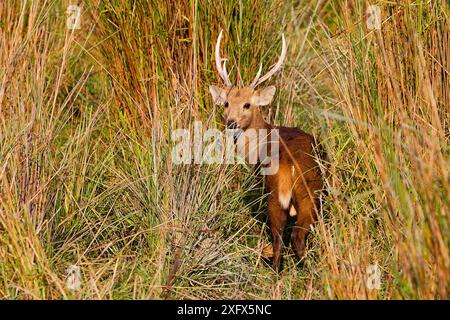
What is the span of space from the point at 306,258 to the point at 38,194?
1498 mm

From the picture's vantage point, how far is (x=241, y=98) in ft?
17.8

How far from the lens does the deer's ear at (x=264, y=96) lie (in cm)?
548

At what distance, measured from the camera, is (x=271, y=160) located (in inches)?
196

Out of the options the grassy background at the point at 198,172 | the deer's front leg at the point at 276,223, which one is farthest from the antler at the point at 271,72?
the deer's front leg at the point at 276,223

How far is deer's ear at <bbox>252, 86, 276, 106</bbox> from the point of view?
5.48 metres

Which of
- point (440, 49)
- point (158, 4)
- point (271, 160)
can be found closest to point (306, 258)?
point (271, 160)

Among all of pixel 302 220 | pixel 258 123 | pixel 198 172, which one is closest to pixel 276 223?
pixel 302 220

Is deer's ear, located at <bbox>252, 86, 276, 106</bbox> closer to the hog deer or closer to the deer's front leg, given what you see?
the hog deer

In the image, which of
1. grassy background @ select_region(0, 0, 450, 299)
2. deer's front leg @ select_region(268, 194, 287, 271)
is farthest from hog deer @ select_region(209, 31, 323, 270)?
grassy background @ select_region(0, 0, 450, 299)

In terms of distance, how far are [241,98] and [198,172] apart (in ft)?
2.87

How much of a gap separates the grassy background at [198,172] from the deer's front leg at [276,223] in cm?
9

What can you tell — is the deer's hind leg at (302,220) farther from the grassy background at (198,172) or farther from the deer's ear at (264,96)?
the deer's ear at (264,96)

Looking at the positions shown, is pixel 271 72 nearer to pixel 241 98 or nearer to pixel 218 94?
pixel 241 98
